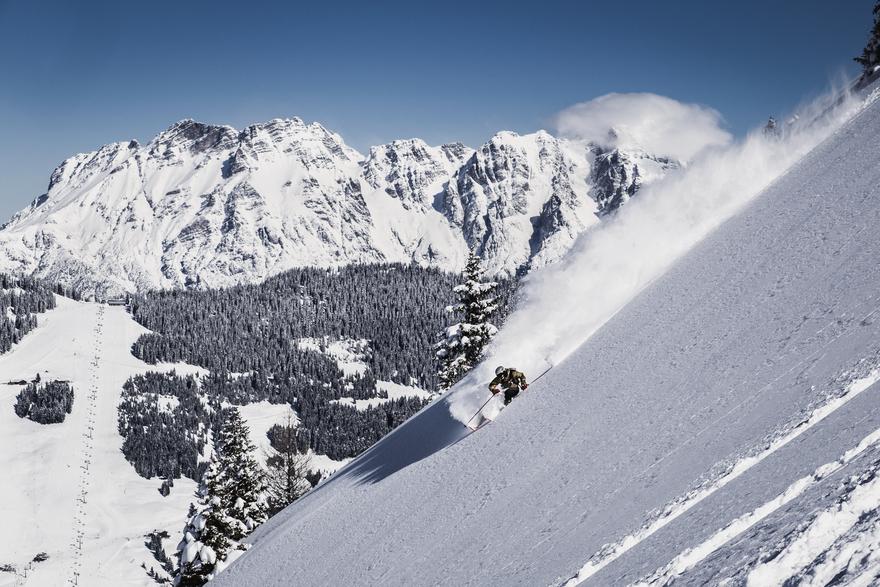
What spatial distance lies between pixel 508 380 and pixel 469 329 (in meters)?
20.0

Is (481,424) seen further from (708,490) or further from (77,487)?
(77,487)

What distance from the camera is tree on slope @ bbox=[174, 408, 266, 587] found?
25984 mm

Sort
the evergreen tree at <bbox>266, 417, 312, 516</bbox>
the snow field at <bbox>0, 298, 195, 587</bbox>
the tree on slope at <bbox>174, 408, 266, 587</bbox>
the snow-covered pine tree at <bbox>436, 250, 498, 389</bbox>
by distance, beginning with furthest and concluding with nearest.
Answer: the snow field at <bbox>0, 298, 195, 587</bbox> < the evergreen tree at <bbox>266, 417, 312, 516</bbox> < the snow-covered pine tree at <bbox>436, 250, 498, 389</bbox> < the tree on slope at <bbox>174, 408, 266, 587</bbox>

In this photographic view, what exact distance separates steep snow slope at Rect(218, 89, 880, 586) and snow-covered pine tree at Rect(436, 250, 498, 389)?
1863 centimetres

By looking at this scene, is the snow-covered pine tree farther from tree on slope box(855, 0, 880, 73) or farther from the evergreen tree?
tree on slope box(855, 0, 880, 73)

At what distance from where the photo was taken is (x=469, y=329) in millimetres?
31188

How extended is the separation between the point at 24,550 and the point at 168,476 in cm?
3599

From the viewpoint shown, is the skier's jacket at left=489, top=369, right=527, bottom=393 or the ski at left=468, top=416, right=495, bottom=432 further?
the skier's jacket at left=489, top=369, right=527, bottom=393

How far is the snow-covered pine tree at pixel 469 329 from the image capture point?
3111 cm

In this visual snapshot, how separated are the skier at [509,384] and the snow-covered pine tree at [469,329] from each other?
1937cm

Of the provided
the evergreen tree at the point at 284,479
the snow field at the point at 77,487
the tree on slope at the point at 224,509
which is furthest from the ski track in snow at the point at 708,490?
the snow field at the point at 77,487

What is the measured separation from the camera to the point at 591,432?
7.65 meters

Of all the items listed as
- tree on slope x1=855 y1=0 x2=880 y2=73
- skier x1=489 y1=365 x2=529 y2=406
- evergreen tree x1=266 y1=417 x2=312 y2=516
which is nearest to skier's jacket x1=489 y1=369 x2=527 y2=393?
skier x1=489 y1=365 x2=529 y2=406

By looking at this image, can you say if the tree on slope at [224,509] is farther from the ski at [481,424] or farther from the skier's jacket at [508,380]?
the skier's jacket at [508,380]
